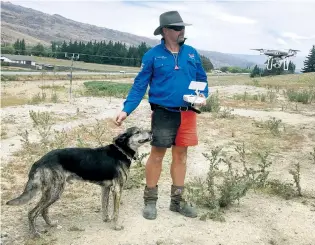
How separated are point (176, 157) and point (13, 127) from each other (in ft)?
20.9

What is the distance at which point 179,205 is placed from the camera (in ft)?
17.2

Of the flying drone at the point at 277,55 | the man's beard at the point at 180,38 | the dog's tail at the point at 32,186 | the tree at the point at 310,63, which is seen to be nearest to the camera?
the dog's tail at the point at 32,186

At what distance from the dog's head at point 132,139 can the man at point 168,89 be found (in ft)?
0.48

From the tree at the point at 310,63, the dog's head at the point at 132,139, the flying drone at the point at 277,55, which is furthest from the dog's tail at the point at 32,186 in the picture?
the tree at the point at 310,63

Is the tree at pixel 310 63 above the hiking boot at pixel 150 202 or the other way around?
above

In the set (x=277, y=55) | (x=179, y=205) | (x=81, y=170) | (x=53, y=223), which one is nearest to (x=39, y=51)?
(x=277, y=55)

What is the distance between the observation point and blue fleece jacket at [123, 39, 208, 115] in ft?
15.3

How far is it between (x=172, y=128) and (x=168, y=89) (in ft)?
1.49

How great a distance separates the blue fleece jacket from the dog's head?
0.81 feet

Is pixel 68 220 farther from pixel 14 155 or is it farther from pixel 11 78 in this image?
pixel 11 78

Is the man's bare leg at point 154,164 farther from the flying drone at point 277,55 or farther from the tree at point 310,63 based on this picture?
the tree at point 310,63

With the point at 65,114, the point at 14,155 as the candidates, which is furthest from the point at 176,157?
the point at 65,114

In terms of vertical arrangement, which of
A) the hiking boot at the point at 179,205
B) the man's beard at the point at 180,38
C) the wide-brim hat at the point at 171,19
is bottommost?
the hiking boot at the point at 179,205

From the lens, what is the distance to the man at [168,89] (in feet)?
15.3
